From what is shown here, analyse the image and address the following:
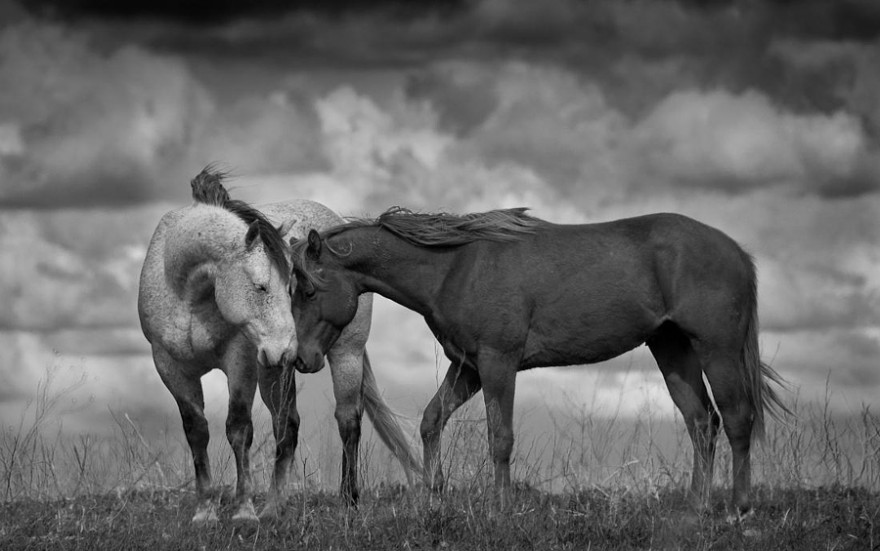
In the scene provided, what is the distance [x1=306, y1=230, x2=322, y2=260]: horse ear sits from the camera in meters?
9.52

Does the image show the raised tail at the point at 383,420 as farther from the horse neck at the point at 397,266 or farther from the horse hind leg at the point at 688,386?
the horse hind leg at the point at 688,386

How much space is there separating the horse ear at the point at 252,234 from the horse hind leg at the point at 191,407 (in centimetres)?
144

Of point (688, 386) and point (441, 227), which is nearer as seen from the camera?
point (441, 227)

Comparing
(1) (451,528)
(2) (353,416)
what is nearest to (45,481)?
(2) (353,416)

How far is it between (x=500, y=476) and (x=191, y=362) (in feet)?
9.01

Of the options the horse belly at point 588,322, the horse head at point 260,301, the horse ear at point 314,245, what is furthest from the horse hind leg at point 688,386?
the horse head at point 260,301

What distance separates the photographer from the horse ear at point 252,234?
894cm

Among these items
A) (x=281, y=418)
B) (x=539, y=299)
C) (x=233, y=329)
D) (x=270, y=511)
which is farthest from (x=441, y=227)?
(x=270, y=511)

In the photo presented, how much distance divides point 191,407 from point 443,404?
6.94 feet

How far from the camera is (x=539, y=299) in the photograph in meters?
9.56

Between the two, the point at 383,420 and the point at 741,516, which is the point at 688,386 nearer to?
the point at 741,516

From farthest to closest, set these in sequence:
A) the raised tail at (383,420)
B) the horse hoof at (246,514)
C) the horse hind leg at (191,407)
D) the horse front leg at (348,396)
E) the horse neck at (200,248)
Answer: the raised tail at (383,420)
the horse front leg at (348,396)
the horse hind leg at (191,407)
the horse neck at (200,248)
the horse hoof at (246,514)

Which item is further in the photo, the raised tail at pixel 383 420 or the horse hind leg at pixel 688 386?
the raised tail at pixel 383 420

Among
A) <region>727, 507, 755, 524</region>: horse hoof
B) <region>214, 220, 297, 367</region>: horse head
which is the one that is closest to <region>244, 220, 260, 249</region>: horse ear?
<region>214, 220, 297, 367</region>: horse head
